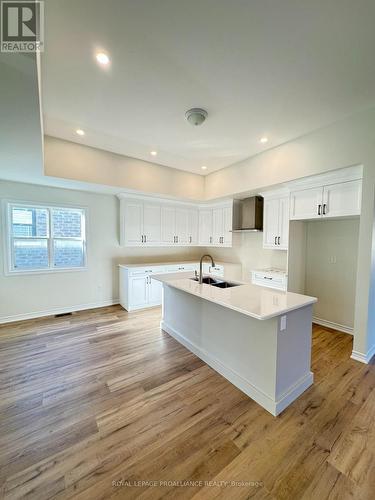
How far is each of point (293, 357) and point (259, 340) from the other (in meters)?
0.39

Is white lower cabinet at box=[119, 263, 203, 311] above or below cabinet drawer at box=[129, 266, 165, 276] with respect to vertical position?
below

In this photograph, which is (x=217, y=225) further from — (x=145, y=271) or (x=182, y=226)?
(x=145, y=271)

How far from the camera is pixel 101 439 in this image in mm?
1654

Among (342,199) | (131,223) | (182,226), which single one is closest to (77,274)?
(131,223)

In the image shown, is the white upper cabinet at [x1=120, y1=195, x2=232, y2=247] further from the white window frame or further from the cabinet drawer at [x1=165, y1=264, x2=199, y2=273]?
the white window frame

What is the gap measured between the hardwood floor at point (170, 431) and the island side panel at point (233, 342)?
0.42 ft

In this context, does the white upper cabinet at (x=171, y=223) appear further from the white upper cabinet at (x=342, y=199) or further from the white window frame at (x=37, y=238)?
the white upper cabinet at (x=342, y=199)

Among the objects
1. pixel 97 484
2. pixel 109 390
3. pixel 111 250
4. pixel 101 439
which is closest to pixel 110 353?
pixel 109 390

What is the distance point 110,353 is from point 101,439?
130 centimetres

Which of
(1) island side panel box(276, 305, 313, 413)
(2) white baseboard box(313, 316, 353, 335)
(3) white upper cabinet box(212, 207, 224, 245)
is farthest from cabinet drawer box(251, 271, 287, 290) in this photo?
(1) island side panel box(276, 305, 313, 413)

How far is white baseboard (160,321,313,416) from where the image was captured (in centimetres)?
192

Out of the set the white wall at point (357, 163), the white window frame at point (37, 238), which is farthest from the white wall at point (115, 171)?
the white wall at point (357, 163)

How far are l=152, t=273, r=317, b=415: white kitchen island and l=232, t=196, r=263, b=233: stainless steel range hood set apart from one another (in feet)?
7.20

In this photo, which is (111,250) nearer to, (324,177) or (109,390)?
(109,390)
